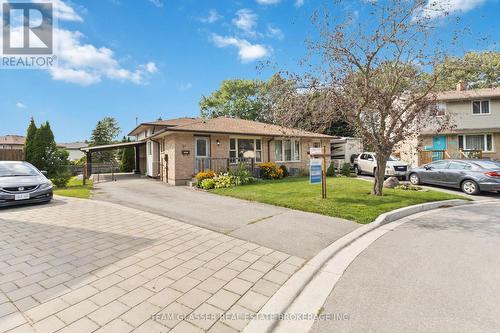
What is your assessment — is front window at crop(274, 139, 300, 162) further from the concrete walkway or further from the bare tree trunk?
the concrete walkway

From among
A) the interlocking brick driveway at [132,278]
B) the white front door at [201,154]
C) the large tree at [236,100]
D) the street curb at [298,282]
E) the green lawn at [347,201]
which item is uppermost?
the large tree at [236,100]

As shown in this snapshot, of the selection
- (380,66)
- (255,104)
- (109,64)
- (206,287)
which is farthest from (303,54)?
(255,104)

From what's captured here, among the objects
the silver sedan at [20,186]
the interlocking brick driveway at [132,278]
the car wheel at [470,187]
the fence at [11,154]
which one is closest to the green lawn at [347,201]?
the car wheel at [470,187]

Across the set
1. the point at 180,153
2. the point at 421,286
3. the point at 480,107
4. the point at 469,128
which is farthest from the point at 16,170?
the point at 480,107

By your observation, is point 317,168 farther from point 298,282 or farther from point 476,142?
point 476,142

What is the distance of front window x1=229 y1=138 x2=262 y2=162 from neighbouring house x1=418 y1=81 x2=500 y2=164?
13.1 metres

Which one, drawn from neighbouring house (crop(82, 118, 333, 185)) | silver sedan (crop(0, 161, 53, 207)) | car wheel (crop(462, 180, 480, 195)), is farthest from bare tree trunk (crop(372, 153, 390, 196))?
silver sedan (crop(0, 161, 53, 207))

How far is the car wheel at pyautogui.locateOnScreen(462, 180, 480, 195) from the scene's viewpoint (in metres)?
10.5

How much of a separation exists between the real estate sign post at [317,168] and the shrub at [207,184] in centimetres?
519

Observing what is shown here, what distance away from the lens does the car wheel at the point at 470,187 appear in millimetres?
10523

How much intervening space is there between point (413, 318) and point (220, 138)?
13292mm

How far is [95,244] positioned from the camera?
452 cm

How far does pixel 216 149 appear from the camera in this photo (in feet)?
48.6

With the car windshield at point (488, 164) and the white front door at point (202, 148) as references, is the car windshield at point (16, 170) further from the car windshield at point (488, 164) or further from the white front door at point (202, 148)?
the car windshield at point (488, 164)
